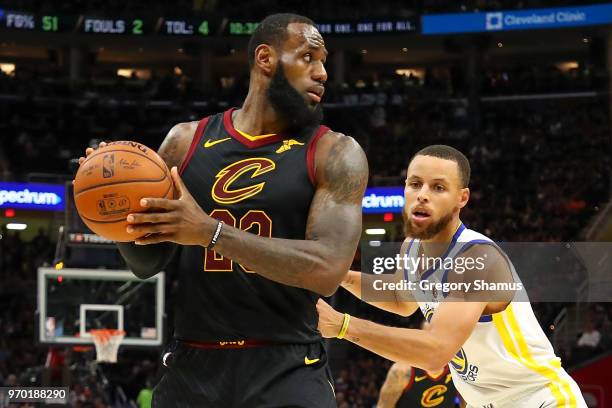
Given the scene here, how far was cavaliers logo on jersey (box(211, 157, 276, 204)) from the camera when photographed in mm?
3500

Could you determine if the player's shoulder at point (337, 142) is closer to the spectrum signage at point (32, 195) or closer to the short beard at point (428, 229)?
the short beard at point (428, 229)

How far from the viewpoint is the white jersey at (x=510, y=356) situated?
456 cm

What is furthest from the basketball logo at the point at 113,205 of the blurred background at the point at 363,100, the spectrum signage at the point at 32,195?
the spectrum signage at the point at 32,195

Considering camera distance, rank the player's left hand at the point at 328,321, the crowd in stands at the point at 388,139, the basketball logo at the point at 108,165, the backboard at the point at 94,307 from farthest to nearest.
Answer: the crowd in stands at the point at 388,139, the backboard at the point at 94,307, the player's left hand at the point at 328,321, the basketball logo at the point at 108,165

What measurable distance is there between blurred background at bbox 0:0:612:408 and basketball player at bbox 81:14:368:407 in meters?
13.6

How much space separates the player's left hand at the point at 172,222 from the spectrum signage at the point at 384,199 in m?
18.9

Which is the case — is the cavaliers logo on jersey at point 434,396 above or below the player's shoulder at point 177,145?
below

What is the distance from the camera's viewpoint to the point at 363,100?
90.3 ft

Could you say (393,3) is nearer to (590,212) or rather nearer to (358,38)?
(358,38)

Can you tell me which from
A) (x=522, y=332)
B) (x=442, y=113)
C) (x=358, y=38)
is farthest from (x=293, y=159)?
(x=358, y=38)

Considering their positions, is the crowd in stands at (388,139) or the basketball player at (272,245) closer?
the basketball player at (272,245)

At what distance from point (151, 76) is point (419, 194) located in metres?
28.8

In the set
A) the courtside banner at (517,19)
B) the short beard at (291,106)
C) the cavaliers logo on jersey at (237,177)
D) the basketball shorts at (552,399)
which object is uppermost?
the courtside banner at (517,19)

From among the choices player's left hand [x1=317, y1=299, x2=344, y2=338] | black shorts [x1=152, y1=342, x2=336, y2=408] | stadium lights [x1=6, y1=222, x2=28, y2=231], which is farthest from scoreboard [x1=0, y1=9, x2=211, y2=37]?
black shorts [x1=152, y1=342, x2=336, y2=408]
